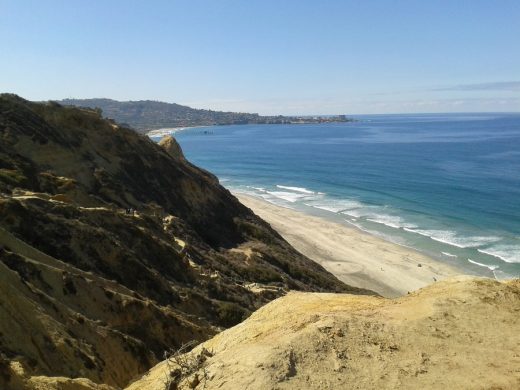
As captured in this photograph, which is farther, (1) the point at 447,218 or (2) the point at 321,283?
(1) the point at 447,218

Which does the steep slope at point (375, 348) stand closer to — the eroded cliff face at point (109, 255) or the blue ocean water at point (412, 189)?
the eroded cliff face at point (109, 255)

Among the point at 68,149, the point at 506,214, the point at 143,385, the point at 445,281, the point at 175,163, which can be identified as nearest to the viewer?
the point at 143,385

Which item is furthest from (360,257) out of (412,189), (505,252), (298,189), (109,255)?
(298,189)

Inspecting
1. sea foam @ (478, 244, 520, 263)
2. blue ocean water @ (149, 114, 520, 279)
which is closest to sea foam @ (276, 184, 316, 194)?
blue ocean water @ (149, 114, 520, 279)

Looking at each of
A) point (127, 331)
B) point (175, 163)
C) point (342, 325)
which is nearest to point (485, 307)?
point (342, 325)

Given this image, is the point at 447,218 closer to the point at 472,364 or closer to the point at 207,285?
the point at 207,285

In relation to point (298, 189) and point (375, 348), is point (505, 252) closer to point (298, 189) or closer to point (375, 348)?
point (298, 189)
